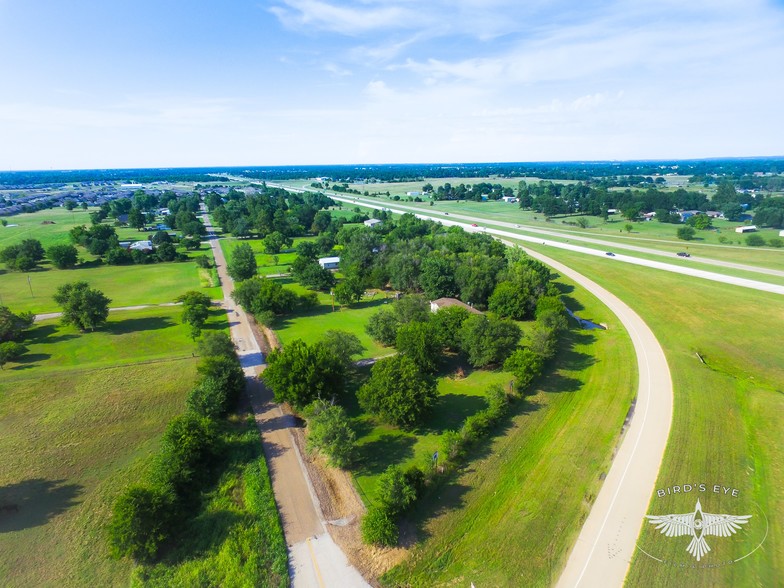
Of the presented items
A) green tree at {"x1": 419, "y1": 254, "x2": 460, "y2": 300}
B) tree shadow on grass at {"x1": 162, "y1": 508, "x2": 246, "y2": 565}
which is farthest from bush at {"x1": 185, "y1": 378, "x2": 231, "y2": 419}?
green tree at {"x1": 419, "y1": 254, "x2": 460, "y2": 300}

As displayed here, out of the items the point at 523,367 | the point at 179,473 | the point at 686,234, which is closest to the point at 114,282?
the point at 179,473

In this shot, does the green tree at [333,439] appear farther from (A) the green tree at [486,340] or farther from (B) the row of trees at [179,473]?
(A) the green tree at [486,340]

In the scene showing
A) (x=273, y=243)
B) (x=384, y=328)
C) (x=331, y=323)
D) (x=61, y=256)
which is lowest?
(x=331, y=323)

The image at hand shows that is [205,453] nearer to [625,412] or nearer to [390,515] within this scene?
[390,515]

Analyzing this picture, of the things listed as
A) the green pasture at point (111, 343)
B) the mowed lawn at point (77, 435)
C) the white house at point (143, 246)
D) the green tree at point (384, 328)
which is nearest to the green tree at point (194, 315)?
the green pasture at point (111, 343)

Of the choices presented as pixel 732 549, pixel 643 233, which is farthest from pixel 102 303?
pixel 643 233

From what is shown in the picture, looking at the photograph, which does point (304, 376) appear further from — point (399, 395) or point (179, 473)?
point (179, 473)

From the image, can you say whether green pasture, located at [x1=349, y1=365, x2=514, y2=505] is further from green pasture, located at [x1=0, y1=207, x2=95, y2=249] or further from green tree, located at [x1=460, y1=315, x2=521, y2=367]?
green pasture, located at [x1=0, y1=207, x2=95, y2=249]
